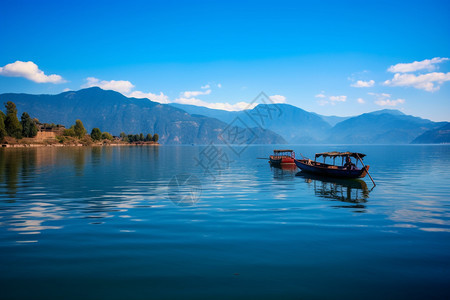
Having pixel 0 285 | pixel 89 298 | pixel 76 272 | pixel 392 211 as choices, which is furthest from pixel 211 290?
pixel 392 211

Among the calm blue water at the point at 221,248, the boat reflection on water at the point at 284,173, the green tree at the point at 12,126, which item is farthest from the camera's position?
the green tree at the point at 12,126

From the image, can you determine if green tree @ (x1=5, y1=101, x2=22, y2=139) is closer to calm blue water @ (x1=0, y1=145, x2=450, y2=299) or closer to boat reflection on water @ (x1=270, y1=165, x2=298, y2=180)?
boat reflection on water @ (x1=270, y1=165, x2=298, y2=180)

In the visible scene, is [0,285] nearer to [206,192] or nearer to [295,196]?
[206,192]

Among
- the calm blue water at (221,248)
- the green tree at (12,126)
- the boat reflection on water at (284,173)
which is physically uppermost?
the green tree at (12,126)

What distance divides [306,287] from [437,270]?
586 cm

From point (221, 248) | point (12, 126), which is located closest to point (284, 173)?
point (221, 248)

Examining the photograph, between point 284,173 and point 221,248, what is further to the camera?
point 284,173

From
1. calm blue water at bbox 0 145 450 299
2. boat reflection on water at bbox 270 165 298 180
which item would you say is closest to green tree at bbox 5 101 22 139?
boat reflection on water at bbox 270 165 298 180

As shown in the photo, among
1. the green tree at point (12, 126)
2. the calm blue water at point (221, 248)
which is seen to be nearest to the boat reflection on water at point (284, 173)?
the calm blue water at point (221, 248)

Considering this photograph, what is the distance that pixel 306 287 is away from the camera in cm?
995

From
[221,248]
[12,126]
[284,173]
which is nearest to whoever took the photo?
[221,248]

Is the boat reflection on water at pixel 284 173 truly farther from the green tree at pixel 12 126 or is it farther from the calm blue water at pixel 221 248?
the green tree at pixel 12 126

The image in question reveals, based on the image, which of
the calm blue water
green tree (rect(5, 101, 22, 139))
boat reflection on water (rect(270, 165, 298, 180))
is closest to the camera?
the calm blue water

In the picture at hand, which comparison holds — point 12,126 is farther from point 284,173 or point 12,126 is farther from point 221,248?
point 221,248
